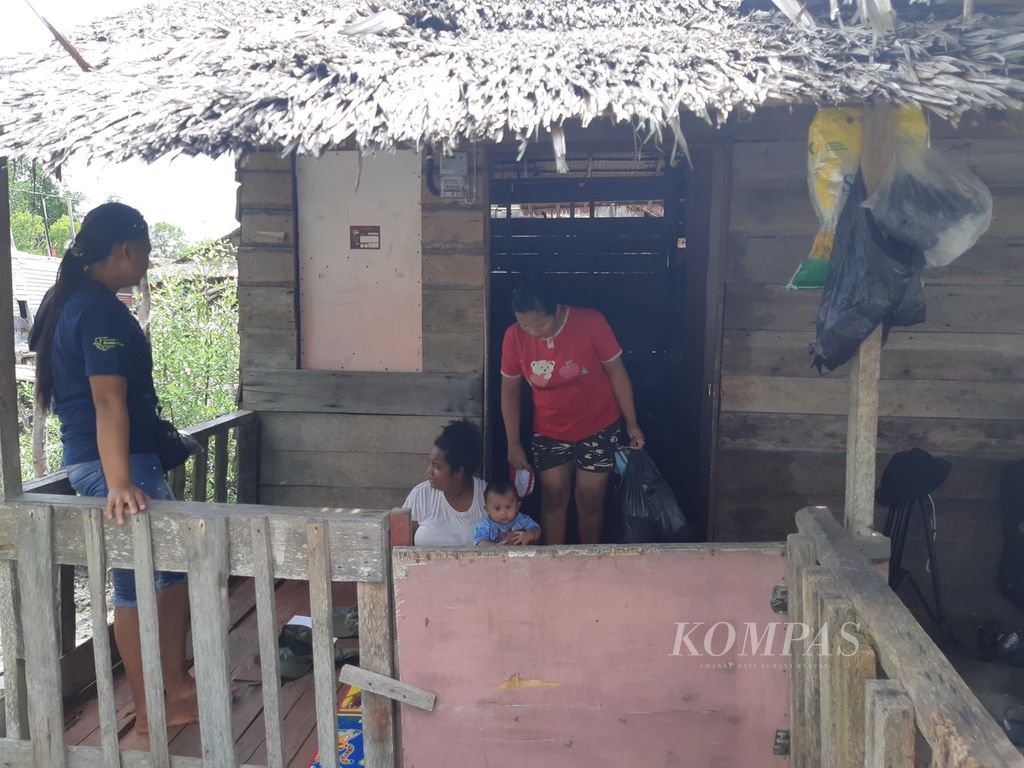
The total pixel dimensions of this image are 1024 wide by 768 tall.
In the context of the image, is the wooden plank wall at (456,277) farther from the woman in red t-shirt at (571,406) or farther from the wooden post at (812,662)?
the wooden post at (812,662)

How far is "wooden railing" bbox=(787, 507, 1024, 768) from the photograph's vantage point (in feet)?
4.93

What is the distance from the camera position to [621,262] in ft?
21.4

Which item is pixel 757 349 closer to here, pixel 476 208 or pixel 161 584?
pixel 476 208

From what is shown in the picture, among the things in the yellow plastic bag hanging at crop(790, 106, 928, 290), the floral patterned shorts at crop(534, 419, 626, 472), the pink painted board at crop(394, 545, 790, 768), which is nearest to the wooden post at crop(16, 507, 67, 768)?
the pink painted board at crop(394, 545, 790, 768)

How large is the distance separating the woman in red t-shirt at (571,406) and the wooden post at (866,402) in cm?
142

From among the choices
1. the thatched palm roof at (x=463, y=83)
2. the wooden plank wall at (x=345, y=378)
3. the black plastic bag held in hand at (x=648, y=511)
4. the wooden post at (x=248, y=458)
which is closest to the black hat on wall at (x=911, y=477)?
the black plastic bag held in hand at (x=648, y=511)

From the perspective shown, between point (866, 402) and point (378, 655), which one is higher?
point (866, 402)

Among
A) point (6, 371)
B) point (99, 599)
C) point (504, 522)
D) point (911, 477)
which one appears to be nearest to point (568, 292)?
point (911, 477)

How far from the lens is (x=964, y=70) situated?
2.46m

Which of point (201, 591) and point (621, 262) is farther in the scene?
point (621, 262)

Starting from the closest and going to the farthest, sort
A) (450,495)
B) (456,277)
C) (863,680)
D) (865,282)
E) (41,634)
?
1. (863,680)
2. (865,282)
3. (41,634)
4. (450,495)
5. (456,277)

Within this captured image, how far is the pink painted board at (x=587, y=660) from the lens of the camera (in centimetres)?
257

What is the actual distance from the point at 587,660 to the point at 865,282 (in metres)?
1.51

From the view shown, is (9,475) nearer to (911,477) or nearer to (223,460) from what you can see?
(223,460)
